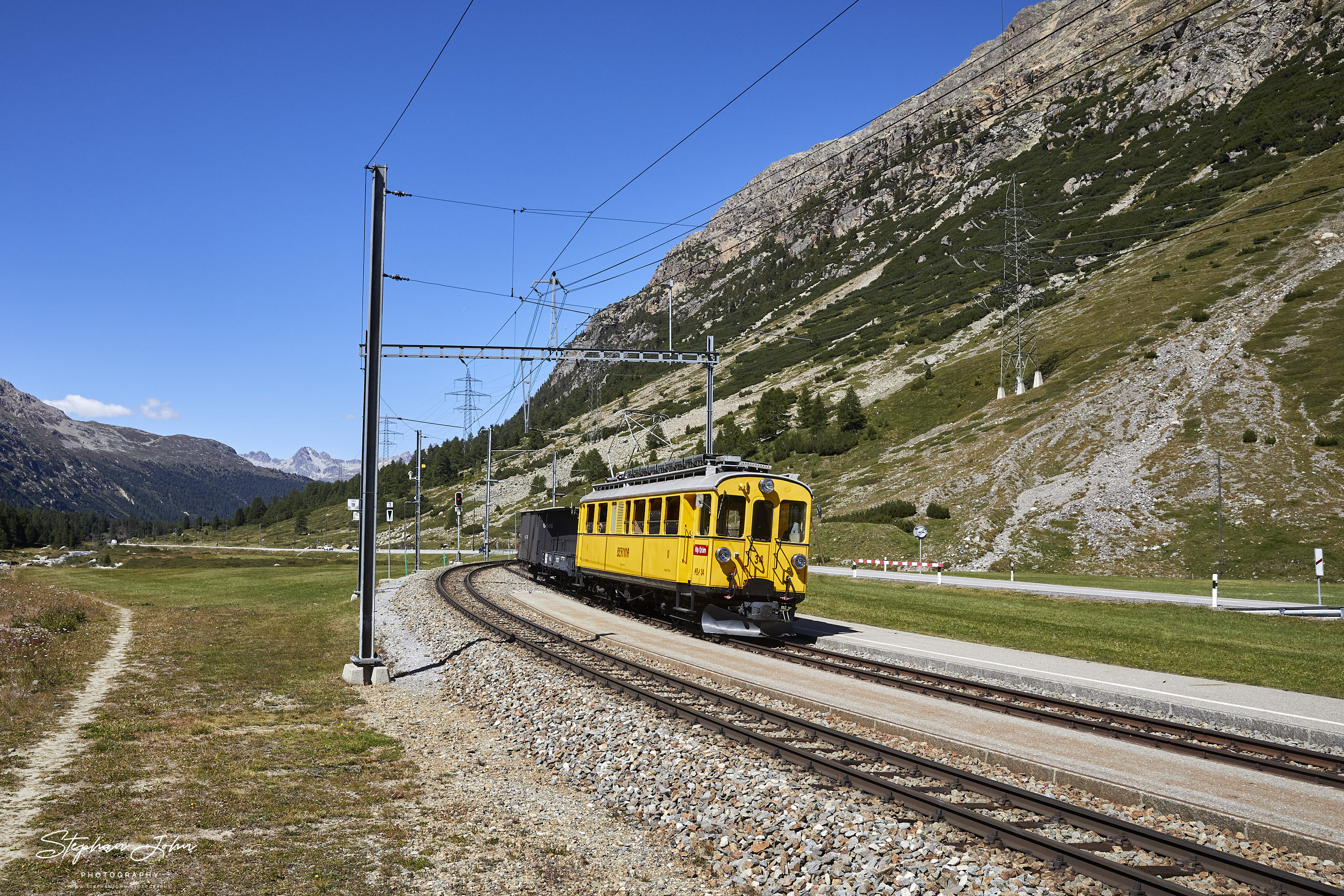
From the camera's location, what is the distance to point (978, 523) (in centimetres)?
5644

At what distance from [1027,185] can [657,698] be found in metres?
172

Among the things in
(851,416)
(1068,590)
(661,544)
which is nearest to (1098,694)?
(661,544)

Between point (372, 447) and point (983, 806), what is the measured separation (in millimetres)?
13225

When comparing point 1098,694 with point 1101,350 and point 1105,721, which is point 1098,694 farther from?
point 1101,350

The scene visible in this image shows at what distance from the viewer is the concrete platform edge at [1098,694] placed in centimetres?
1160

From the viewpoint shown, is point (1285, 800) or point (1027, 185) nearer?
point (1285, 800)

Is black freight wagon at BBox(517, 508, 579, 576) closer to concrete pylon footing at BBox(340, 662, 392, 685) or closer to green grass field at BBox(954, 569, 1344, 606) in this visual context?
concrete pylon footing at BBox(340, 662, 392, 685)

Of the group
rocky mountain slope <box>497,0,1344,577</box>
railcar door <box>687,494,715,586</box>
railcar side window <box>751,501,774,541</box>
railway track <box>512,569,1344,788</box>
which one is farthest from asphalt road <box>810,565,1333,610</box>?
railcar door <box>687,494,715,586</box>

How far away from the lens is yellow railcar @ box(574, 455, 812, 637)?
2061 centimetres

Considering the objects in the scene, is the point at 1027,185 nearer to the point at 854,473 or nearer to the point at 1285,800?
the point at 854,473

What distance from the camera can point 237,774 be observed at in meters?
9.68

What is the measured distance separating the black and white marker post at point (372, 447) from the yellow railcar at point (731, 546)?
7.76 metres

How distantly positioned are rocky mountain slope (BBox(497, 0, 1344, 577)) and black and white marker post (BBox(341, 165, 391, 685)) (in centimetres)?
1859

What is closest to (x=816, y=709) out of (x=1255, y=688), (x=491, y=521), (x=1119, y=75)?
(x=1255, y=688)
